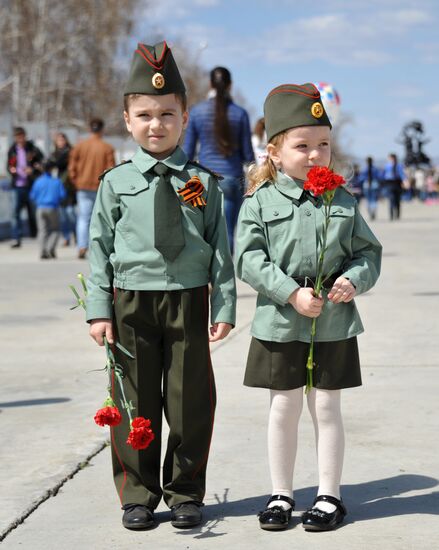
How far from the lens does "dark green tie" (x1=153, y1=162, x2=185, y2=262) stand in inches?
154

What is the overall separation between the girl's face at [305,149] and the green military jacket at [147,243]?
11.1 inches

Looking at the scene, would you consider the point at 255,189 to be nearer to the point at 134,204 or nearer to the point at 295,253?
the point at 295,253

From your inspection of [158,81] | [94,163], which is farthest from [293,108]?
[94,163]

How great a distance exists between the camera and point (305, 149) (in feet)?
13.2

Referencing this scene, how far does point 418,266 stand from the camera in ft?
45.1

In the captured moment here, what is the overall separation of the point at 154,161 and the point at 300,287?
0.67m

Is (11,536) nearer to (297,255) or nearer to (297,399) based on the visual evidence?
(297,399)

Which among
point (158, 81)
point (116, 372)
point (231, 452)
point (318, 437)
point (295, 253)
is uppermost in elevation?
point (158, 81)

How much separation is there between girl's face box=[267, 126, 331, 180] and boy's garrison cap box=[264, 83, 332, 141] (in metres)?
0.02

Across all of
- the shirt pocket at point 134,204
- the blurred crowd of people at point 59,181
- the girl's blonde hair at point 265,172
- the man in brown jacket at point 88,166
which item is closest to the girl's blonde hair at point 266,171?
the girl's blonde hair at point 265,172

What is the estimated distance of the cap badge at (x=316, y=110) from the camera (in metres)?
3.99

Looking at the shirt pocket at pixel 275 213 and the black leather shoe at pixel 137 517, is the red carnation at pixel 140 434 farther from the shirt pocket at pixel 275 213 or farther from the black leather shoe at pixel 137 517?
the shirt pocket at pixel 275 213

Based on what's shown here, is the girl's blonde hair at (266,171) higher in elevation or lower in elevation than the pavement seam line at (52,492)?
higher

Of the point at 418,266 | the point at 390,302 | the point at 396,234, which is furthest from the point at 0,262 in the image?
the point at 396,234
